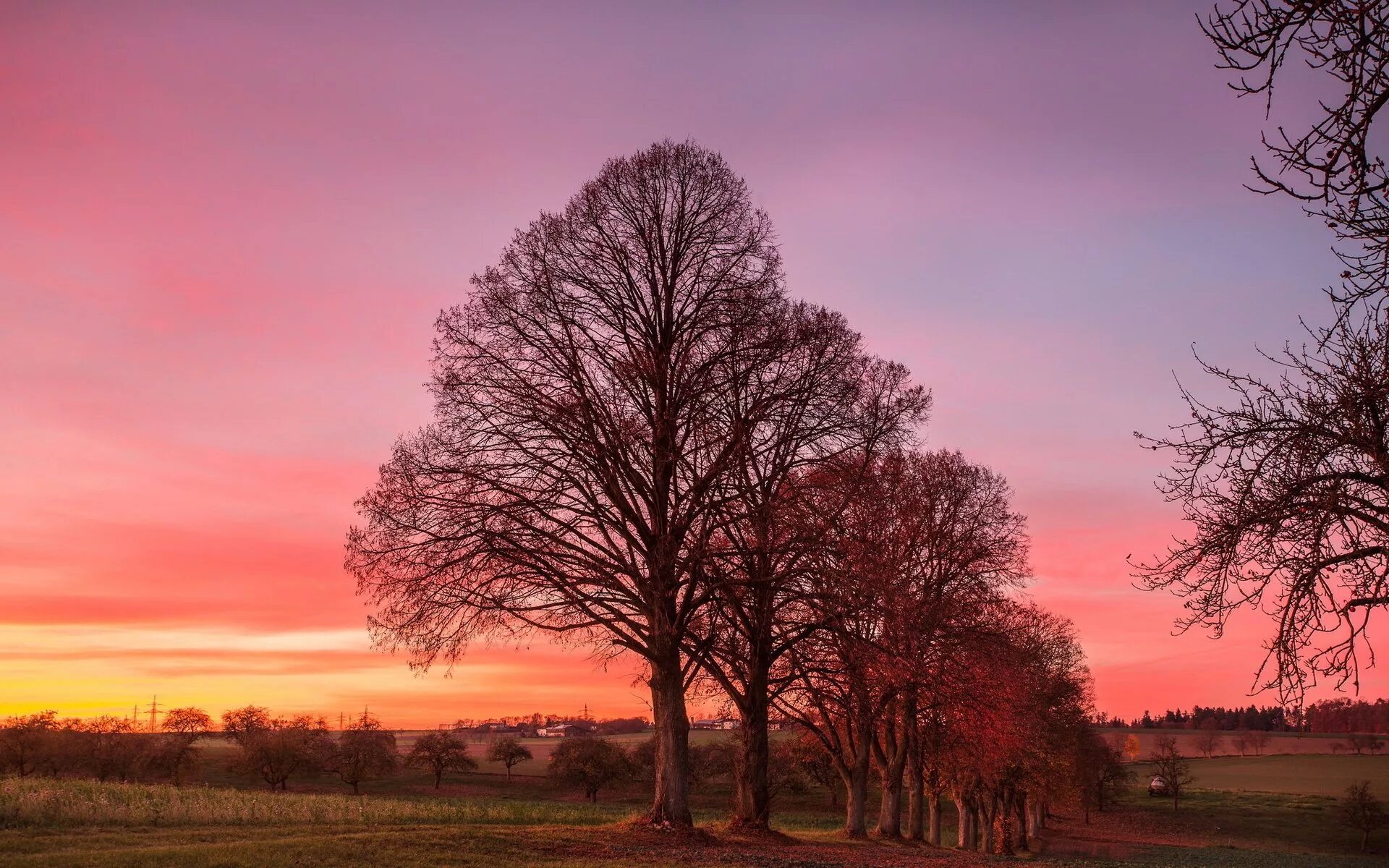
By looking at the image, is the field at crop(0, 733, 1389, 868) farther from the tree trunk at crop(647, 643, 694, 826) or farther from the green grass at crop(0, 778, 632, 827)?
the tree trunk at crop(647, 643, 694, 826)

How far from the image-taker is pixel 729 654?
24781mm

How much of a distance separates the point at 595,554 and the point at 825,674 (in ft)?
30.5

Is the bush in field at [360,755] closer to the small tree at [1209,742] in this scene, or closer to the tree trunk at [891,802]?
the tree trunk at [891,802]

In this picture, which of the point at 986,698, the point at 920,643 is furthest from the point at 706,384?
the point at 986,698

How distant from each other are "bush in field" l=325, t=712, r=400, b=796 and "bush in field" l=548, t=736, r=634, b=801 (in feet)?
51.2

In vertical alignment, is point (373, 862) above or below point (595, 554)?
below

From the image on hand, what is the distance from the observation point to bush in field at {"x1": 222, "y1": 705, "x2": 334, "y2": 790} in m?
79.2

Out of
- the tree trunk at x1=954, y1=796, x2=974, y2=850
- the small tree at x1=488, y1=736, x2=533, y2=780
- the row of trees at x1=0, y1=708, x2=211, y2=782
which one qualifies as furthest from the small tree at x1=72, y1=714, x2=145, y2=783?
the tree trunk at x1=954, y1=796, x2=974, y2=850

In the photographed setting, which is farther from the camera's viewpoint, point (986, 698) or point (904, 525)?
point (904, 525)

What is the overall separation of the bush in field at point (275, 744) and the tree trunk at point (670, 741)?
6840 centimetres

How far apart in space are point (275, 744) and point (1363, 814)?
312 feet

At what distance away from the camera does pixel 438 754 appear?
91.4m

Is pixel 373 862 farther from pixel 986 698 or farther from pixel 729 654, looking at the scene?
pixel 986 698

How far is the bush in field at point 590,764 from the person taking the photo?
85.5 metres
